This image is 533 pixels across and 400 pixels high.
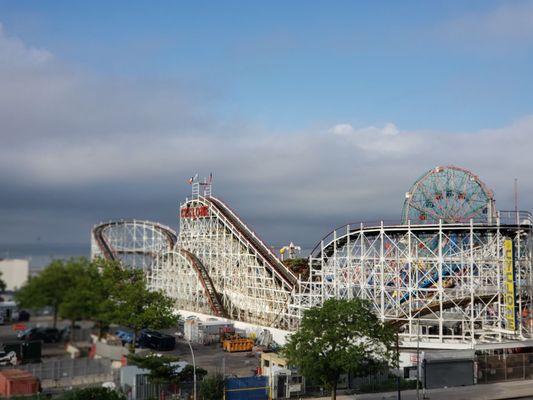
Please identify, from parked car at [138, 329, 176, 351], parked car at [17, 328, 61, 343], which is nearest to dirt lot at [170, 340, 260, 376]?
parked car at [138, 329, 176, 351]

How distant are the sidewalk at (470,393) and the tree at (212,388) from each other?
574 centimetres

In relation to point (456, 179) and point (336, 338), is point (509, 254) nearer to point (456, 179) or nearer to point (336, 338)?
point (456, 179)

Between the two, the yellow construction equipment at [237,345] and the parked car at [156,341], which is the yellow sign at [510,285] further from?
the parked car at [156,341]

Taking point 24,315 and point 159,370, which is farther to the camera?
point 159,370

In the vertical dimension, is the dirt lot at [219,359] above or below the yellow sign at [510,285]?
below

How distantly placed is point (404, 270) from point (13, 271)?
37.9 metres

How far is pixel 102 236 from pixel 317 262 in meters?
40.9

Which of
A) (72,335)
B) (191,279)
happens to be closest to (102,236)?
(191,279)

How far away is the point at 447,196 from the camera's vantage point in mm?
53031

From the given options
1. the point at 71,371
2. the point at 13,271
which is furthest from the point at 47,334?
the point at 71,371

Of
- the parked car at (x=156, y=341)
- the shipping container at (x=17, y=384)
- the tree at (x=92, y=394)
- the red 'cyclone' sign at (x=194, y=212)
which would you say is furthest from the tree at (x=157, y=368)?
the red 'cyclone' sign at (x=194, y=212)

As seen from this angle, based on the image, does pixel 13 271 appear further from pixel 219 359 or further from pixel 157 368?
pixel 219 359

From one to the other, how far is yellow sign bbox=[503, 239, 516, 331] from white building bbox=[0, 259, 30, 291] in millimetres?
36628

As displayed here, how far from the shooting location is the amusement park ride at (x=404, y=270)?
4316 cm
